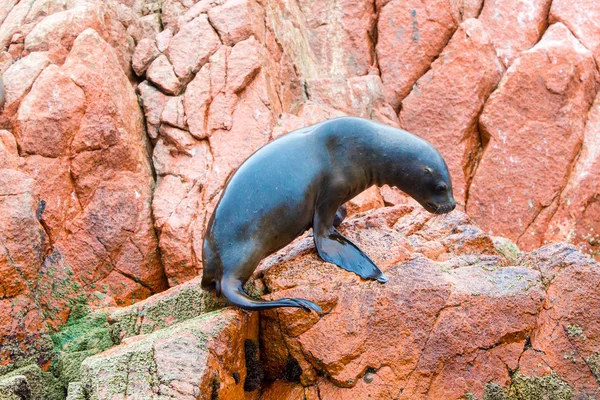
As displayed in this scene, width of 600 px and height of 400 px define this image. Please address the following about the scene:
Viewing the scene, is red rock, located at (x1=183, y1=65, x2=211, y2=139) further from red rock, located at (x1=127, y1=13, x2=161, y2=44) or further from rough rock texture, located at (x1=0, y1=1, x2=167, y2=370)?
red rock, located at (x1=127, y1=13, x2=161, y2=44)

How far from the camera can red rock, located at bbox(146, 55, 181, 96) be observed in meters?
8.29

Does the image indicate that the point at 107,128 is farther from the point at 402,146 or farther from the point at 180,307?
the point at 402,146

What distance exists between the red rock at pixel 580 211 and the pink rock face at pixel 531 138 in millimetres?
149

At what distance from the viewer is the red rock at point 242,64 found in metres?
8.16

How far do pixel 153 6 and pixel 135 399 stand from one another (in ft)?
22.5

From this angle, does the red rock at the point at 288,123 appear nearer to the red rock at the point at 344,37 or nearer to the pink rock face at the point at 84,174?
the pink rock face at the point at 84,174

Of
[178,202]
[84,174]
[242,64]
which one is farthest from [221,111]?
[84,174]

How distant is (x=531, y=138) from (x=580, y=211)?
1.15 m

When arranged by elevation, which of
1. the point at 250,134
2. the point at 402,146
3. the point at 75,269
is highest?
the point at 402,146

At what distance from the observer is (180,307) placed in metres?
5.04

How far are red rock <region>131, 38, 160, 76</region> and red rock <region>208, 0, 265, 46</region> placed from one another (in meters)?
0.80

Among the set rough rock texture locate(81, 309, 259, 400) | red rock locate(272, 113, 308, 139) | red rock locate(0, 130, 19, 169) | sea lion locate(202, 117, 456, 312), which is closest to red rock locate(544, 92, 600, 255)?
red rock locate(272, 113, 308, 139)

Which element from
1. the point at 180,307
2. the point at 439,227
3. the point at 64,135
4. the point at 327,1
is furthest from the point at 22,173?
the point at 327,1

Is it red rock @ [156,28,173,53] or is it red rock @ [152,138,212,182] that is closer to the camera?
red rock @ [152,138,212,182]
